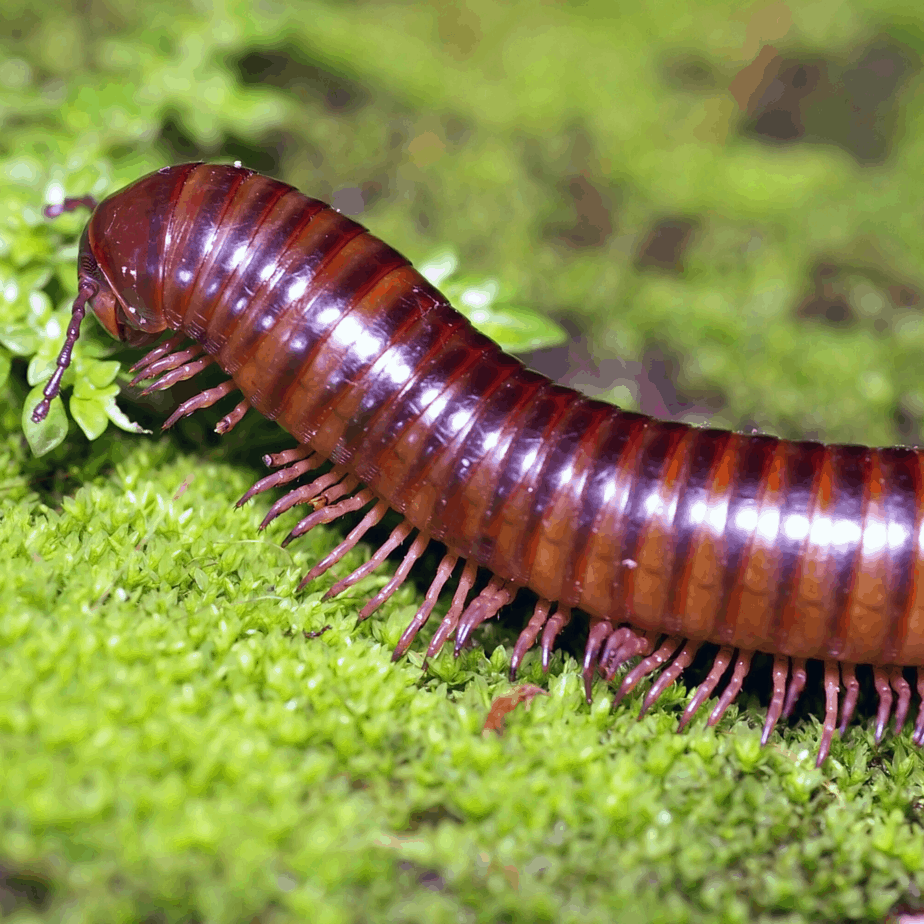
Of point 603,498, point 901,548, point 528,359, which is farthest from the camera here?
point 528,359

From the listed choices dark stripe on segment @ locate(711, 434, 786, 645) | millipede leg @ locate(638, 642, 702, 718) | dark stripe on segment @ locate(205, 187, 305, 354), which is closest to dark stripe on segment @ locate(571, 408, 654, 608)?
millipede leg @ locate(638, 642, 702, 718)

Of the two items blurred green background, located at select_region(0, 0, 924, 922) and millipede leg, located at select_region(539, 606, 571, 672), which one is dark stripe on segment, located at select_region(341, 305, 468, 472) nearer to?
blurred green background, located at select_region(0, 0, 924, 922)

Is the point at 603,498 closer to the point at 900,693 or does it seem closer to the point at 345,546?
the point at 345,546

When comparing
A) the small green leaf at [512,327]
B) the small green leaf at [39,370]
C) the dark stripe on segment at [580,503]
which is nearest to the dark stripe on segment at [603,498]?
the dark stripe on segment at [580,503]

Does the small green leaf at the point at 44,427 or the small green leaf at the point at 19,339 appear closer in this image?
the small green leaf at the point at 44,427

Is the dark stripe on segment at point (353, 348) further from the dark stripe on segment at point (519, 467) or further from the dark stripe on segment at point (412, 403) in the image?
the dark stripe on segment at point (519, 467)

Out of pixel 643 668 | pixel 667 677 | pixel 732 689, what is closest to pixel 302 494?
pixel 643 668

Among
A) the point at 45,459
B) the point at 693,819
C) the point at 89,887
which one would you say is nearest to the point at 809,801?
the point at 693,819
